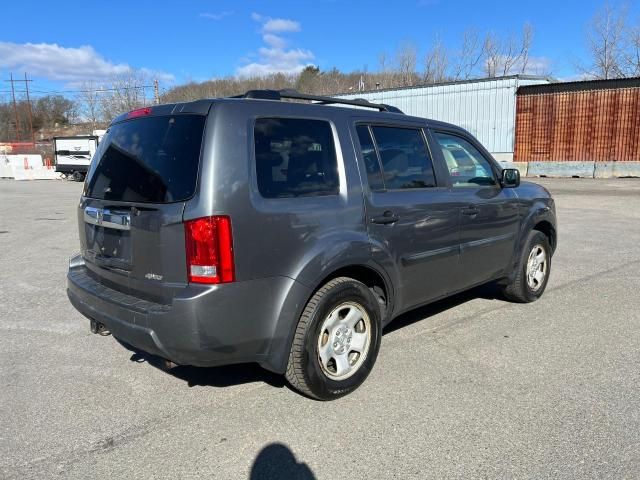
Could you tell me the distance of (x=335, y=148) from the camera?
3.43 metres

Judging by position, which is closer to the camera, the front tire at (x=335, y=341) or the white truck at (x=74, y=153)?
the front tire at (x=335, y=341)

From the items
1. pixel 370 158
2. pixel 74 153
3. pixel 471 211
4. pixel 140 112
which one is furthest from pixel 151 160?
pixel 74 153

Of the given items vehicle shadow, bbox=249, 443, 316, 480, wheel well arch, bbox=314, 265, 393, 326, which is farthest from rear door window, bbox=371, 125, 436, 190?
vehicle shadow, bbox=249, 443, 316, 480

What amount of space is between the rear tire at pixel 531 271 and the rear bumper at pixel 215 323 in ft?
10.1

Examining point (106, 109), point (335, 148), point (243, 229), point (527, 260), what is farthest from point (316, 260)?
point (106, 109)

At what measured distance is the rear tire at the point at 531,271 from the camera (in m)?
5.29

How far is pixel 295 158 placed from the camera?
3199 mm

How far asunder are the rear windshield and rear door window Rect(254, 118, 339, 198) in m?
0.37

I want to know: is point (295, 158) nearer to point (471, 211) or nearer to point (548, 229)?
point (471, 211)

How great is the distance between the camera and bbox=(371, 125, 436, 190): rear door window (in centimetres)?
376

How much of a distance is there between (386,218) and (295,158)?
80cm

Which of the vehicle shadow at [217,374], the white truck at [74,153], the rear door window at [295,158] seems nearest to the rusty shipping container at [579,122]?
the white truck at [74,153]

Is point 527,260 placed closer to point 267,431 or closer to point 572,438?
point 572,438

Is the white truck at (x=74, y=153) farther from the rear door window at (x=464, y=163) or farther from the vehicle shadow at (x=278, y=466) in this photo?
the vehicle shadow at (x=278, y=466)
